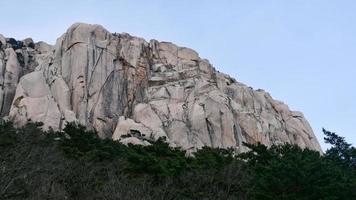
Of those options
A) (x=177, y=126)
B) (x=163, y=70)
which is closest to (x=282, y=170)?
(x=177, y=126)

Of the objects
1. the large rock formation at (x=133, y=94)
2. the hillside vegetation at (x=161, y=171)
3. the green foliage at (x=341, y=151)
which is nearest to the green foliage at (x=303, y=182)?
the hillside vegetation at (x=161, y=171)

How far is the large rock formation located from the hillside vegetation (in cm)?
1363

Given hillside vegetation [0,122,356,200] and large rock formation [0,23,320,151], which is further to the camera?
large rock formation [0,23,320,151]

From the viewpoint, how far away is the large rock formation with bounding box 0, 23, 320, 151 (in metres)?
41.7

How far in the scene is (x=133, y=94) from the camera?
4566 centimetres

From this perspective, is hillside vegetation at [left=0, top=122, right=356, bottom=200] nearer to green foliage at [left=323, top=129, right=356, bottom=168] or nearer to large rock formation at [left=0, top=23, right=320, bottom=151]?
green foliage at [left=323, top=129, right=356, bottom=168]

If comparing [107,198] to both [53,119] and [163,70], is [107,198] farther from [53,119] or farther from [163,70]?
[163,70]

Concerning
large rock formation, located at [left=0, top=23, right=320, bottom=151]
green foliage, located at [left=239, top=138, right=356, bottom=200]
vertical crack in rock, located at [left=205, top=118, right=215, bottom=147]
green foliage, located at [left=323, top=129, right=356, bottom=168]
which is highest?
large rock formation, located at [left=0, top=23, right=320, bottom=151]

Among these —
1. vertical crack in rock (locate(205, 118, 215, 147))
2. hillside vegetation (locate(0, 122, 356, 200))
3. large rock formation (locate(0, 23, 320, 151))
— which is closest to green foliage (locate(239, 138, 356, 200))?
hillside vegetation (locate(0, 122, 356, 200))

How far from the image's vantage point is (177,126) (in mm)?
41906

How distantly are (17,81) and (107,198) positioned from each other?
108ft

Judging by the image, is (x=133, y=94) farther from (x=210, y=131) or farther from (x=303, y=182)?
(x=303, y=182)

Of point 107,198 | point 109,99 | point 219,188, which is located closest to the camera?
point 107,198

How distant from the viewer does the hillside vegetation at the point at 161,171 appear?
51.2 ft
